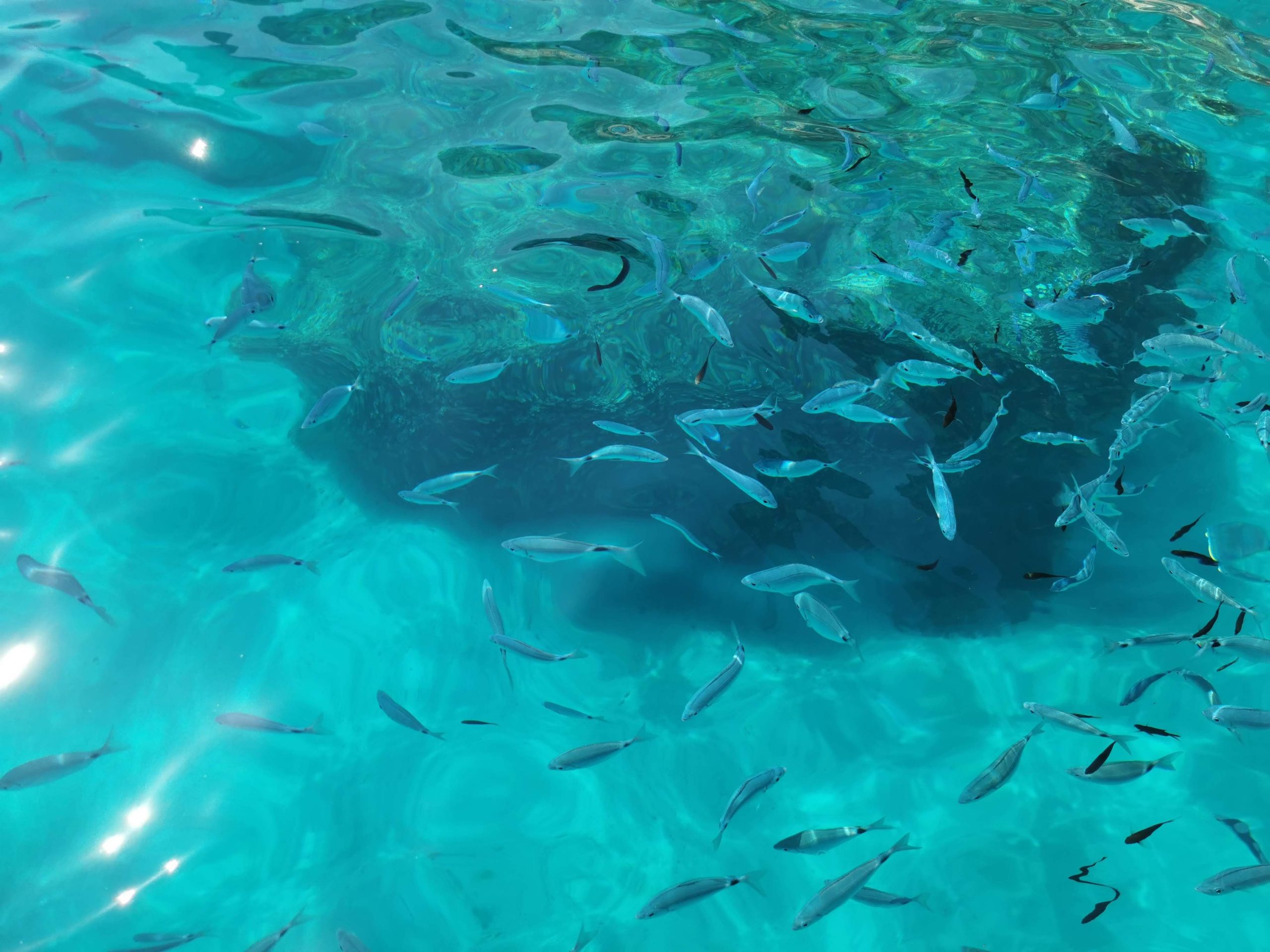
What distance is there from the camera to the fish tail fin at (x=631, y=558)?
4359 millimetres

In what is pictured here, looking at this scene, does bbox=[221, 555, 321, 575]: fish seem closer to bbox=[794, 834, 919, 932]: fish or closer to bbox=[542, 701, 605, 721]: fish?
bbox=[542, 701, 605, 721]: fish

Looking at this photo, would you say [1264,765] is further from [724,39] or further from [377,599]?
[724,39]

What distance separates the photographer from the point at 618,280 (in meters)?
5.46

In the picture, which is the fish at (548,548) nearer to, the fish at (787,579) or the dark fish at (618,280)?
the fish at (787,579)

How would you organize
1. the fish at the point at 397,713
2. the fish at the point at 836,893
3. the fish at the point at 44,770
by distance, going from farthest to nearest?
1. the fish at the point at 397,713
2. the fish at the point at 44,770
3. the fish at the point at 836,893

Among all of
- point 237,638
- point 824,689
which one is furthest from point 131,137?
point 824,689

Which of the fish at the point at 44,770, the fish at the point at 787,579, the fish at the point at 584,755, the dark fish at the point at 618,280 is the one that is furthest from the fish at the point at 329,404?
the fish at the point at 787,579

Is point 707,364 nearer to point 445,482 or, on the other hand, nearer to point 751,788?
point 445,482

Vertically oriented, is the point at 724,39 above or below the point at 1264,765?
above

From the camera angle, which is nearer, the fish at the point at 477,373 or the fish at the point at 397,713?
the fish at the point at 397,713

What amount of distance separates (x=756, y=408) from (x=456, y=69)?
550cm

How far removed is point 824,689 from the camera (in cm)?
423

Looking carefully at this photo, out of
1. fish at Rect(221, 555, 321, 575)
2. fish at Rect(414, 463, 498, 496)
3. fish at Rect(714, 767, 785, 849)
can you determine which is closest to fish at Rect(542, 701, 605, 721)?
fish at Rect(714, 767, 785, 849)

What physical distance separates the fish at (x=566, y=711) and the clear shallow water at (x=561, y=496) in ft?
0.20
